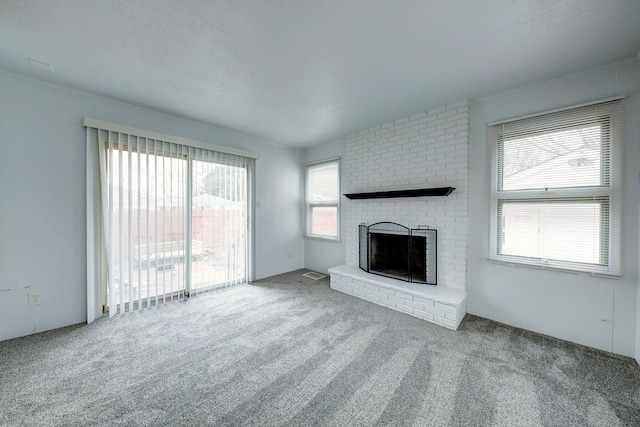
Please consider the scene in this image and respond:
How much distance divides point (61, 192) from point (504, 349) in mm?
4739

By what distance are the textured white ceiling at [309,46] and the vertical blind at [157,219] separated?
2.30ft

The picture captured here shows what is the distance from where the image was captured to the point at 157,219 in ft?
10.2

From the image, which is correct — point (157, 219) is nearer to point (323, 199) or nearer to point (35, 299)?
point (35, 299)

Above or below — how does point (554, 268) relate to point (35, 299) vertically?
above

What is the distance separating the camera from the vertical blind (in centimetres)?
275

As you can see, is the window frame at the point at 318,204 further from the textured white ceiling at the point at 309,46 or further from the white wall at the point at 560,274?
the white wall at the point at 560,274

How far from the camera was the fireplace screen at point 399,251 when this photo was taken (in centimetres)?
313

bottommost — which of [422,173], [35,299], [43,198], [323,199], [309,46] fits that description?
[35,299]

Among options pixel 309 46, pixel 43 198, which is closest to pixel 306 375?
pixel 309 46

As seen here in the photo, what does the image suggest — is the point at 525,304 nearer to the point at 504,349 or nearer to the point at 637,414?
the point at 504,349

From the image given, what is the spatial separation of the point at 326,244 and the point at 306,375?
2.93 m

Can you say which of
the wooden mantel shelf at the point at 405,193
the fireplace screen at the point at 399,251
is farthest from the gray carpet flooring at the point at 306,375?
the wooden mantel shelf at the point at 405,193

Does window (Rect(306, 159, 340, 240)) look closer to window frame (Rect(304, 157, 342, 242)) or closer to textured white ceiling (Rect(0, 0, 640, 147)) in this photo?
window frame (Rect(304, 157, 342, 242))

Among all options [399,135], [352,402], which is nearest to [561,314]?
[352,402]
